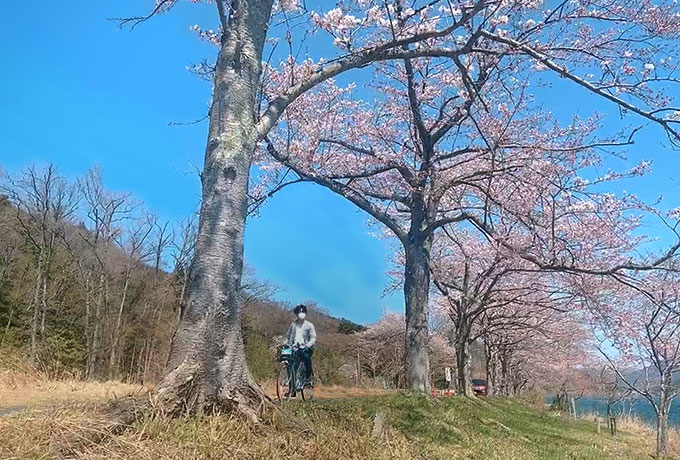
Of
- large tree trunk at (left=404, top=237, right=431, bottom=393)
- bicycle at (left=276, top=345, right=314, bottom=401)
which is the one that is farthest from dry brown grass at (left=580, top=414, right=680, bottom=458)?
bicycle at (left=276, top=345, right=314, bottom=401)

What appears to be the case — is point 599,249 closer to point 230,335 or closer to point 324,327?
point 230,335

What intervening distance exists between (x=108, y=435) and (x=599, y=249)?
10139mm

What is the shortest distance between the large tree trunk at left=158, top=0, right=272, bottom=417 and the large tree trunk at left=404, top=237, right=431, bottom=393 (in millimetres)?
6094

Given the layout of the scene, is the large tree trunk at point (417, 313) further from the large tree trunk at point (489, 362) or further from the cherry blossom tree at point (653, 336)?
the large tree trunk at point (489, 362)

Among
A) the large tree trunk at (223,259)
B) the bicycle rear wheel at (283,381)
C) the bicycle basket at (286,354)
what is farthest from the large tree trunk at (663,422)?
the large tree trunk at (223,259)

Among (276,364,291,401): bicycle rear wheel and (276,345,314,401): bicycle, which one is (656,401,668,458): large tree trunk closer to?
(276,345,314,401): bicycle

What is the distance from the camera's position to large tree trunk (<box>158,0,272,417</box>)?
Answer: 378 centimetres

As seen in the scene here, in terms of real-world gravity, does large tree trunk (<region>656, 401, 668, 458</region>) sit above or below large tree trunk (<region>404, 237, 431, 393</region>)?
below

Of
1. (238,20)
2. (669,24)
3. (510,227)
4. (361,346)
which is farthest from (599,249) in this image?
(361,346)

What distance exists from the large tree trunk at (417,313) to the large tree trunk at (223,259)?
20.0ft

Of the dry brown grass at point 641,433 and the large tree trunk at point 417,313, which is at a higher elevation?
the large tree trunk at point 417,313

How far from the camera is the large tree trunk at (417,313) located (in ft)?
31.6

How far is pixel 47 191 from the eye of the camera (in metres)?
22.0

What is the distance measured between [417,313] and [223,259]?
21.1 ft
